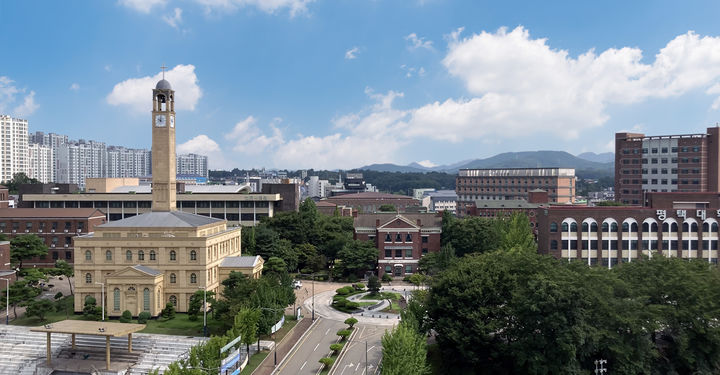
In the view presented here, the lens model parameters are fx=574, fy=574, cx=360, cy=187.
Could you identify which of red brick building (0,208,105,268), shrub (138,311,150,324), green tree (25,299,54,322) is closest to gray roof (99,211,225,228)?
green tree (25,299,54,322)

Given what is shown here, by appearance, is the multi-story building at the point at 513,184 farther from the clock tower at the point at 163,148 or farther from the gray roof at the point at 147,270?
the gray roof at the point at 147,270

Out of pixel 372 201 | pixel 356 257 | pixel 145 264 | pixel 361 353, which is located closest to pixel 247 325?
pixel 361 353

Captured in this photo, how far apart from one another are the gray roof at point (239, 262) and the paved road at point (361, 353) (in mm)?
16601

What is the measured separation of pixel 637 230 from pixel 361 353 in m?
54.5

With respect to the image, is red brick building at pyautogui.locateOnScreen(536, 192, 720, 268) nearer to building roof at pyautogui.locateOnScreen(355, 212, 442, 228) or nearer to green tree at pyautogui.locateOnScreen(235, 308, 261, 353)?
building roof at pyautogui.locateOnScreen(355, 212, 442, 228)

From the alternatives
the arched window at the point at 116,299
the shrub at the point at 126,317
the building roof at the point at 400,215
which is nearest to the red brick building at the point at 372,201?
the building roof at the point at 400,215

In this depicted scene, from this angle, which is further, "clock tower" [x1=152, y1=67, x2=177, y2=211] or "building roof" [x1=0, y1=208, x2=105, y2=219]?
"building roof" [x1=0, y1=208, x2=105, y2=219]

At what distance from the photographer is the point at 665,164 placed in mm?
134625

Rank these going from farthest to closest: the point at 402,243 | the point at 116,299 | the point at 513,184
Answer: the point at 513,184, the point at 402,243, the point at 116,299

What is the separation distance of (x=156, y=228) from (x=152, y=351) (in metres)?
16.3

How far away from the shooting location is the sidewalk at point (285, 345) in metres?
50.2

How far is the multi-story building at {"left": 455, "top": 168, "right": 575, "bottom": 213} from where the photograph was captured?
172 m

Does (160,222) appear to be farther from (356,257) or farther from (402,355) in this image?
(402,355)

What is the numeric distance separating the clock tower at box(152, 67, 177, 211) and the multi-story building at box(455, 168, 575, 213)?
122779 mm
